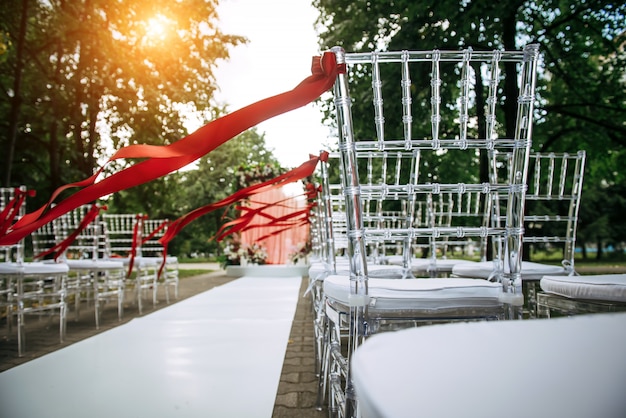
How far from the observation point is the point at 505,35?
714 cm

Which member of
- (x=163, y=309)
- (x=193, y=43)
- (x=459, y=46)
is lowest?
(x=163, y=309)

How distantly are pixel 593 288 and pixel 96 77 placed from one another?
37.6 feet

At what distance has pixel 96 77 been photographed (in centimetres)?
1068

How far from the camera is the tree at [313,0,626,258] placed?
6801mm

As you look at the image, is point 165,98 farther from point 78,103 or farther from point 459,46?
point 459,46

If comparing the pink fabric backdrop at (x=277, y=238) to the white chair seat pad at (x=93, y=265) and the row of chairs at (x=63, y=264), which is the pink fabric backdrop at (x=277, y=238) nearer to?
the row of chairs at (x=63, y=264)

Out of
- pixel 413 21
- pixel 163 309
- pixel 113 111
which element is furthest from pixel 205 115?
pixel 163 309

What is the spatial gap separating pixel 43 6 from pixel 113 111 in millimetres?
2803

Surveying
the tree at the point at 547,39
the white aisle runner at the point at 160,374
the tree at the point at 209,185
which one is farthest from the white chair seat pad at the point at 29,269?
the tree at the point at 209,185

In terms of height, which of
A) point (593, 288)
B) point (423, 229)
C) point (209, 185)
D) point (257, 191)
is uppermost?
point (209, 185)

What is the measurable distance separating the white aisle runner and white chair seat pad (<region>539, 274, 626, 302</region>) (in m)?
1.40

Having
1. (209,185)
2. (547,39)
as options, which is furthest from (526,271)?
(209,185)

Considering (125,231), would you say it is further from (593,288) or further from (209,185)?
(209,185)

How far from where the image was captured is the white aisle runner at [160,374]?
2.18m
